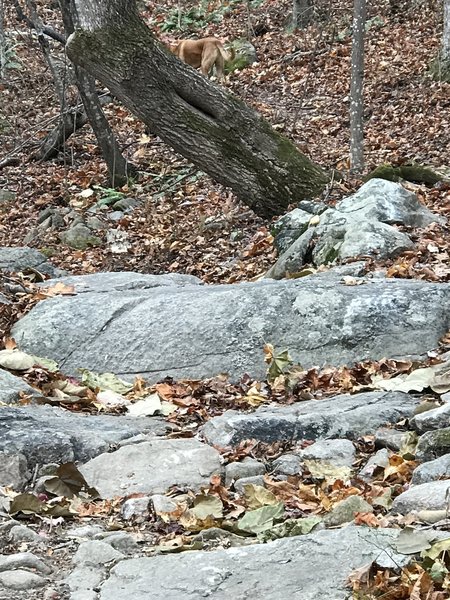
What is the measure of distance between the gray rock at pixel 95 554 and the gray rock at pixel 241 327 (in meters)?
2.82

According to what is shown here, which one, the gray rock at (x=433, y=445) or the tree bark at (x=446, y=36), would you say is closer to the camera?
the gray rock at (x=433, y=445)

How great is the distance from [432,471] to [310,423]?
1080mm

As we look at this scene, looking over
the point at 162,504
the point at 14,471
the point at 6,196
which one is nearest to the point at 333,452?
the point at 162,504

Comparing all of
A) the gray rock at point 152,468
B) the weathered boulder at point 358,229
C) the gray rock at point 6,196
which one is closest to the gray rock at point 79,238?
the gray rock at point 6,196

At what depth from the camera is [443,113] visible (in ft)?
49.2

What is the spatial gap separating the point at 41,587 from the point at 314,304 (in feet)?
12.2

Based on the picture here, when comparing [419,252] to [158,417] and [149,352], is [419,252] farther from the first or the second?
[158,417]

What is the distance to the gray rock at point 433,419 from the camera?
4.34 meters

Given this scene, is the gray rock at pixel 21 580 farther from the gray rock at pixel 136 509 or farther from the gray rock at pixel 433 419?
the gray rock at pixel 433 419

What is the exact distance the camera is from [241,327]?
6.45m

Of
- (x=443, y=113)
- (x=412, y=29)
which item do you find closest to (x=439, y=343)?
(x=443, y=113)

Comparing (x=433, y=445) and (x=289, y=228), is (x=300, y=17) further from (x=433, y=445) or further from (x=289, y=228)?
(x=433, y=445)

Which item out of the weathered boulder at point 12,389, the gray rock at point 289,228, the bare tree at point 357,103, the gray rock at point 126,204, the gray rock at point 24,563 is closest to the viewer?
the gray rock at point 24,563

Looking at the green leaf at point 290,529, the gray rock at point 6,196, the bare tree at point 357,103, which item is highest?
the bare tree at point 357,103
